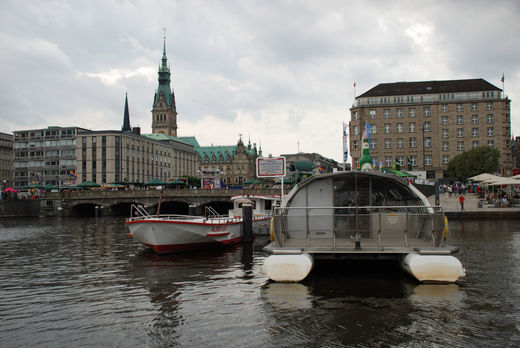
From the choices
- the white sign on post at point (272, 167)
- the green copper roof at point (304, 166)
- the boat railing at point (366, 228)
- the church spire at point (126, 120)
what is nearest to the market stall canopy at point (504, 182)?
the white sign on post at point (272, 167)

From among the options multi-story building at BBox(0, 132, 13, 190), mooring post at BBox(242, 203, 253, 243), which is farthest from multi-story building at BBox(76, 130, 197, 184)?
mooring post at BBox(242, 203, 253, 243)

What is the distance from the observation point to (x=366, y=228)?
15570 millimetres

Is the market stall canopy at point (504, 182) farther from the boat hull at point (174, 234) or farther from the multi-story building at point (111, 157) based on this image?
the multi-story building at point (111, 157)

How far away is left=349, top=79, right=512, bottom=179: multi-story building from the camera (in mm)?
84688

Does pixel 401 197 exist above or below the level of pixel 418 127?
below

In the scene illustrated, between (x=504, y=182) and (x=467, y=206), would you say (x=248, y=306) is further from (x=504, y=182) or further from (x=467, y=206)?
(x=467, y=206)

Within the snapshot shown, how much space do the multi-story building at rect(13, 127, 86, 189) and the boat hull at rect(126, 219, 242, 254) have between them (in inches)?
4217

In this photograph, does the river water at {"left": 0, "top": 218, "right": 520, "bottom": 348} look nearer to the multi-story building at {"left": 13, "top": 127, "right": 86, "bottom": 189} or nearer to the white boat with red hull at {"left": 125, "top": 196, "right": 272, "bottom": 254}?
the white boat with red hull at {"left": 125, "top": 196, "right": 272, "bottom": 254}

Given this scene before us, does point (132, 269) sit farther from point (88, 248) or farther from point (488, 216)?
point (488, 216)

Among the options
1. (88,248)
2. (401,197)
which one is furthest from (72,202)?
(401,197)

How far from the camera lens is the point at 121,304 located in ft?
45.0

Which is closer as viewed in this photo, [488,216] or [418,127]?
[488,216]

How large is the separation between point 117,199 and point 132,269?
55.1m

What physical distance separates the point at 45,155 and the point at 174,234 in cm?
11771
